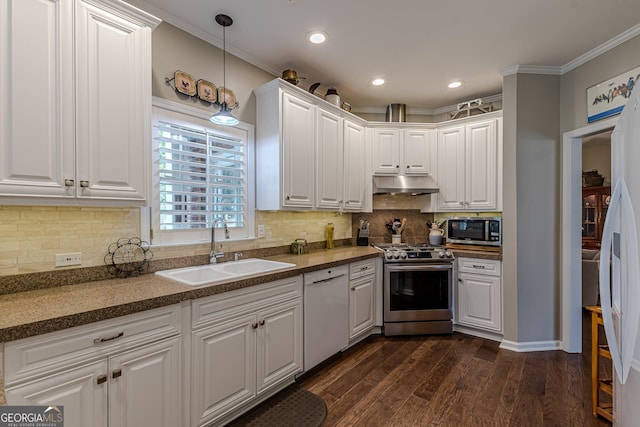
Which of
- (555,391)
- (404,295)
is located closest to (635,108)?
A: (555,391)

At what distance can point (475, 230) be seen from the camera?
11.5 ft

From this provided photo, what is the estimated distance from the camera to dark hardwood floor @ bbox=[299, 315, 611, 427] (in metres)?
2.05

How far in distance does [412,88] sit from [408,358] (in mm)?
2913

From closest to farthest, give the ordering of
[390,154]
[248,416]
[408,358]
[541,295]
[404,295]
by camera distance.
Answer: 1. [248,416]
2. [408,358]
3. [541,295]
4. [404,295]
5. [390,154]

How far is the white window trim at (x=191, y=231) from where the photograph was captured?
214cm

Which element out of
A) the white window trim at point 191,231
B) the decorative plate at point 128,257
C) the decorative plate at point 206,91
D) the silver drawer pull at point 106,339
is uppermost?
the decorative plate at point 206,91

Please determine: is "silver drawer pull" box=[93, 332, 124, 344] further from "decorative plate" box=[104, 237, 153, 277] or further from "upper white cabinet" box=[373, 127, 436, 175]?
"upper white cabinet" box=[373, 127, 436, 175]

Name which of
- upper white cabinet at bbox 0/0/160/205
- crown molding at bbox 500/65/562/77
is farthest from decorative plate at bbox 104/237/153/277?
crown molding at bbox 500/65/562/77

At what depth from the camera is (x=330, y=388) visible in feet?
7.87

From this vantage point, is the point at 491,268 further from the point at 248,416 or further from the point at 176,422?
the point at 176,422

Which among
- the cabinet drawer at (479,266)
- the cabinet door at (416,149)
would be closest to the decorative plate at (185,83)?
the cabinet door at (416,149)

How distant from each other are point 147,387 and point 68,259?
0.89m

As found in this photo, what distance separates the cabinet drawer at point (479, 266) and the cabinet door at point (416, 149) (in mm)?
1210

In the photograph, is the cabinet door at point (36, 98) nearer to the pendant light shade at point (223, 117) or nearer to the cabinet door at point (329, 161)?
the pendant light shade at point (223, 117)
